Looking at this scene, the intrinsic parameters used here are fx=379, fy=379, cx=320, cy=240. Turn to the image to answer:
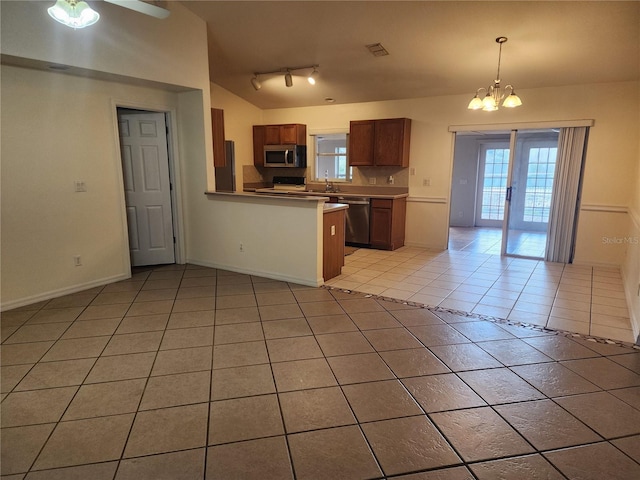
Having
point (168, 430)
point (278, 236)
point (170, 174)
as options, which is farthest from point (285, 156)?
Result: point (168, 430)

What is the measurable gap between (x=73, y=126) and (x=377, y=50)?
11.3ft

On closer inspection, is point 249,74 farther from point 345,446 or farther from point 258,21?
point 345,446

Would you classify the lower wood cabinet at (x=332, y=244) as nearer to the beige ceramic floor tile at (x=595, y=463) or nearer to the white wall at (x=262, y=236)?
the white wall at (x=262, y=236)

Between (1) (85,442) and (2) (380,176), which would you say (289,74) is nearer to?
(2) (380,176)

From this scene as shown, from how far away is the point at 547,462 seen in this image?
172 cm

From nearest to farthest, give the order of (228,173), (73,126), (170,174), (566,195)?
(73,126), (170,174), (566,195), (228,173)

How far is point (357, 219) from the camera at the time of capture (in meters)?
6.27

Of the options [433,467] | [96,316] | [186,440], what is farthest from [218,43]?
[433,467]

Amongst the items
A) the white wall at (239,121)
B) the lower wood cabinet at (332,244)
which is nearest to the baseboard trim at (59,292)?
the lower wood cabinet at (332,244)

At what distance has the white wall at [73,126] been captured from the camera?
11.0 ft

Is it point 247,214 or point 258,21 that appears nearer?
point 258,21

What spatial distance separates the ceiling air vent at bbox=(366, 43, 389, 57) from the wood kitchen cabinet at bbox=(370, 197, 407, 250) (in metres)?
2.13

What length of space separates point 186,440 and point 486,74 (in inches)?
206

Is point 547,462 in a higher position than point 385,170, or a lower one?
lower
